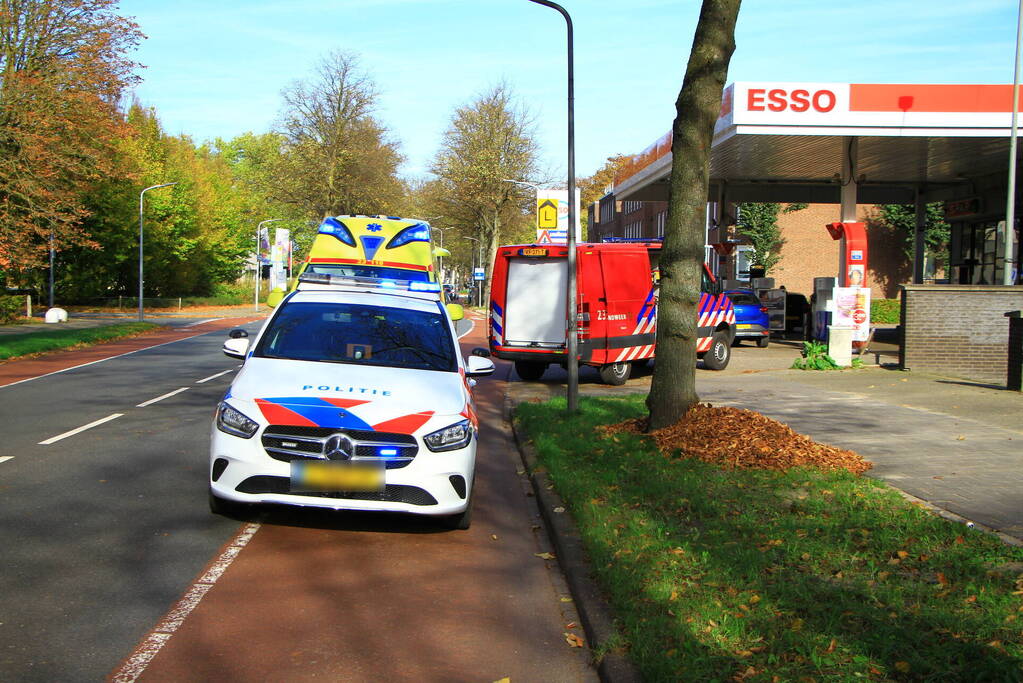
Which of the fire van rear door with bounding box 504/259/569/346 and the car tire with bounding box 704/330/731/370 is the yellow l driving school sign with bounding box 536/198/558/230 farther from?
the car tire with bounding box 704/330/731/370

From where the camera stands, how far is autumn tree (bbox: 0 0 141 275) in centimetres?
2978

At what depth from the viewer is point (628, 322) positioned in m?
17.3

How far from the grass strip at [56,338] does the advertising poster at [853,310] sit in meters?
18.6

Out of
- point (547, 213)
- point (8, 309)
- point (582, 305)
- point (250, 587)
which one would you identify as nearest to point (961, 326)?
point (582, 305)

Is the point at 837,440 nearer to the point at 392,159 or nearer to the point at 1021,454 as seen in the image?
the point at 1021,454

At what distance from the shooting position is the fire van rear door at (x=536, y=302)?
1730 centimetres

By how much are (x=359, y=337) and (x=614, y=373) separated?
1034 centimetres

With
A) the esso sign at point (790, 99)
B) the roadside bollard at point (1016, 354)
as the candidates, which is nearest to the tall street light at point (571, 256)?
the roadside bollard at point (1016, 354)

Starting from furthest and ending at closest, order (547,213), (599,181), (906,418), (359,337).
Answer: (599,181) < (547,213) < (906,418) < (359,337)

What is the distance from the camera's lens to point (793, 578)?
5.21 meters

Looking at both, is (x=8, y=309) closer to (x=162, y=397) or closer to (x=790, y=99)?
(x=162, y=397)

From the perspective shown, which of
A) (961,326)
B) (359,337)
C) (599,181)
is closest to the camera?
(359,337)

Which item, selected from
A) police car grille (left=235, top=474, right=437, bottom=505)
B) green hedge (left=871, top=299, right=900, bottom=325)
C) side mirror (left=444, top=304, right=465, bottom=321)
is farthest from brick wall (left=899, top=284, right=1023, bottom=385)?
green hedge (left=871, top=299, right=900, bottom=325)

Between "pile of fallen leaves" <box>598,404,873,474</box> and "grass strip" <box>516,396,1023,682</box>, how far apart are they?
0.88 feet
